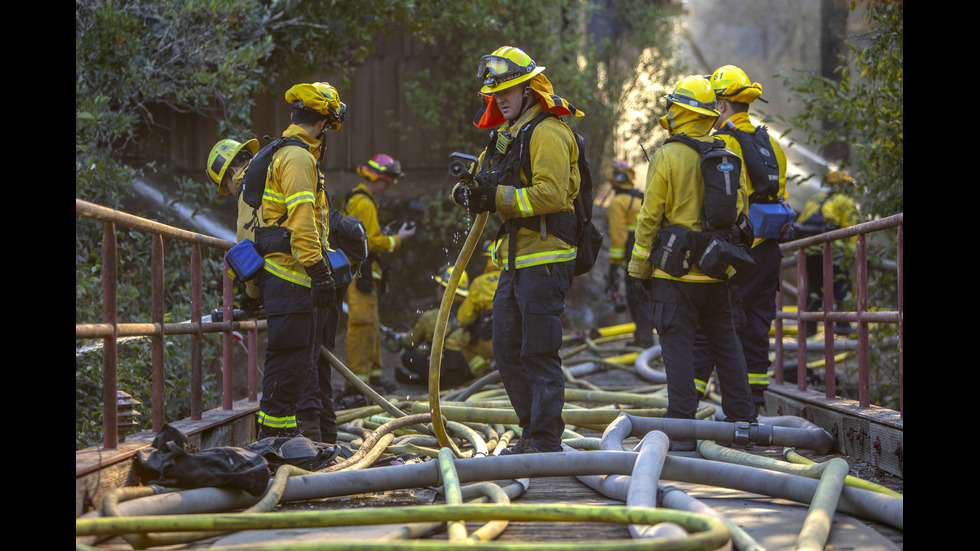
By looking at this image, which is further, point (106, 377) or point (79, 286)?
point (79, 286)

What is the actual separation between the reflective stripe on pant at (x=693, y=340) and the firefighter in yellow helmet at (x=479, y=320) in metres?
3.44

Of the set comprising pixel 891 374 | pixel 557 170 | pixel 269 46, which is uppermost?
pixel 269 46

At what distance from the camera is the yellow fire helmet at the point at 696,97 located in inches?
200

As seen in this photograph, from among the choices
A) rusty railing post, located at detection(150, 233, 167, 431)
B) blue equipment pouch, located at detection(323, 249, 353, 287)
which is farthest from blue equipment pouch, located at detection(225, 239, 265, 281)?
rusty railing post, located at detection(150, 233, 167, 431)

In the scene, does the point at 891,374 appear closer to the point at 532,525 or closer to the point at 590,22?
the point at 532,525

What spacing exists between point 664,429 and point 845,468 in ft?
4.45

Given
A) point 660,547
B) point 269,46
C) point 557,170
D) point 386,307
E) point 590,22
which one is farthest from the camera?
point 590,22

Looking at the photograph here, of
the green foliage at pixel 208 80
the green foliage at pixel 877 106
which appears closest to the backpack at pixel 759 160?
the green foliage at pixel 877 106

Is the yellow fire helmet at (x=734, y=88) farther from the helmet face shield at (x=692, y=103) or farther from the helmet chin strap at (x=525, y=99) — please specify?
the helmet chin strap at (x=525, y=99)

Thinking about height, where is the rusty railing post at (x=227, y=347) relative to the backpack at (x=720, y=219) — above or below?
below

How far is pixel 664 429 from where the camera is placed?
4.61 metres

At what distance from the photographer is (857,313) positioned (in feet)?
16.2

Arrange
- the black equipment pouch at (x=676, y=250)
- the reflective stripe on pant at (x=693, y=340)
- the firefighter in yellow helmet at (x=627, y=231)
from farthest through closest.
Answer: the firefighter in yellow helmet at (x=627, y=231) < the reflective stripe on pant at (x=693, y=340) < the black equipment pouch at (x=676, y=250)

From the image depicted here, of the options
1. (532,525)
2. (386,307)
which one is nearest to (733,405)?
(532,525)
